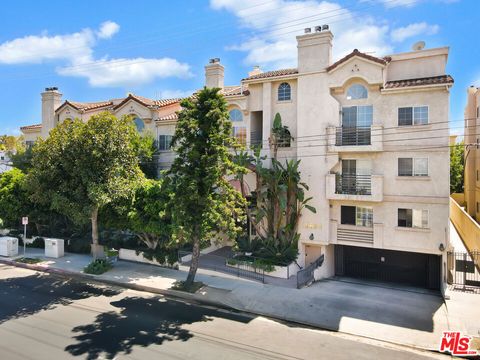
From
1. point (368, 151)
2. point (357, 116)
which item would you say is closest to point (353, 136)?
point (368, 151)

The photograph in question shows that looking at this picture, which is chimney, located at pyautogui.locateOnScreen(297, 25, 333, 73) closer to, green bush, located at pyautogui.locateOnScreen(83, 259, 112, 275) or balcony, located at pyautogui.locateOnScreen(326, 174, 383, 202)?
balcony, located at pyautogui.locateOnScreen(326, 174, 383, 202)

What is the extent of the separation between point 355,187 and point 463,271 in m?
6.94

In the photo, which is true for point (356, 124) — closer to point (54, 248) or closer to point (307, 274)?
point (307, 274)

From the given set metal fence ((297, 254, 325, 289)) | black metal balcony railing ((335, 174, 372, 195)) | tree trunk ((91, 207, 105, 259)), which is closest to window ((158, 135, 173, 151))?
tree trunk ((91, 207, 105, 259))

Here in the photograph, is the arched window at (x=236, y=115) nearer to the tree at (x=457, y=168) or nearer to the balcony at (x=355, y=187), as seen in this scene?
the balcony at (x=355, y=187)

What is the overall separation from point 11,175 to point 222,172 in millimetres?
20416

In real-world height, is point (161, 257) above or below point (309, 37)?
below

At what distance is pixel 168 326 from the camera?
14.2 metres

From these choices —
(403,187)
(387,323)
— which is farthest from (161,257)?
(403,187)

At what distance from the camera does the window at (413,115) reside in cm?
2002

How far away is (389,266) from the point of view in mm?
22922

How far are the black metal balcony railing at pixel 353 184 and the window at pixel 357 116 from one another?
3.11 metres

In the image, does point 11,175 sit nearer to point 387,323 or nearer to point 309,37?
point 309,37
